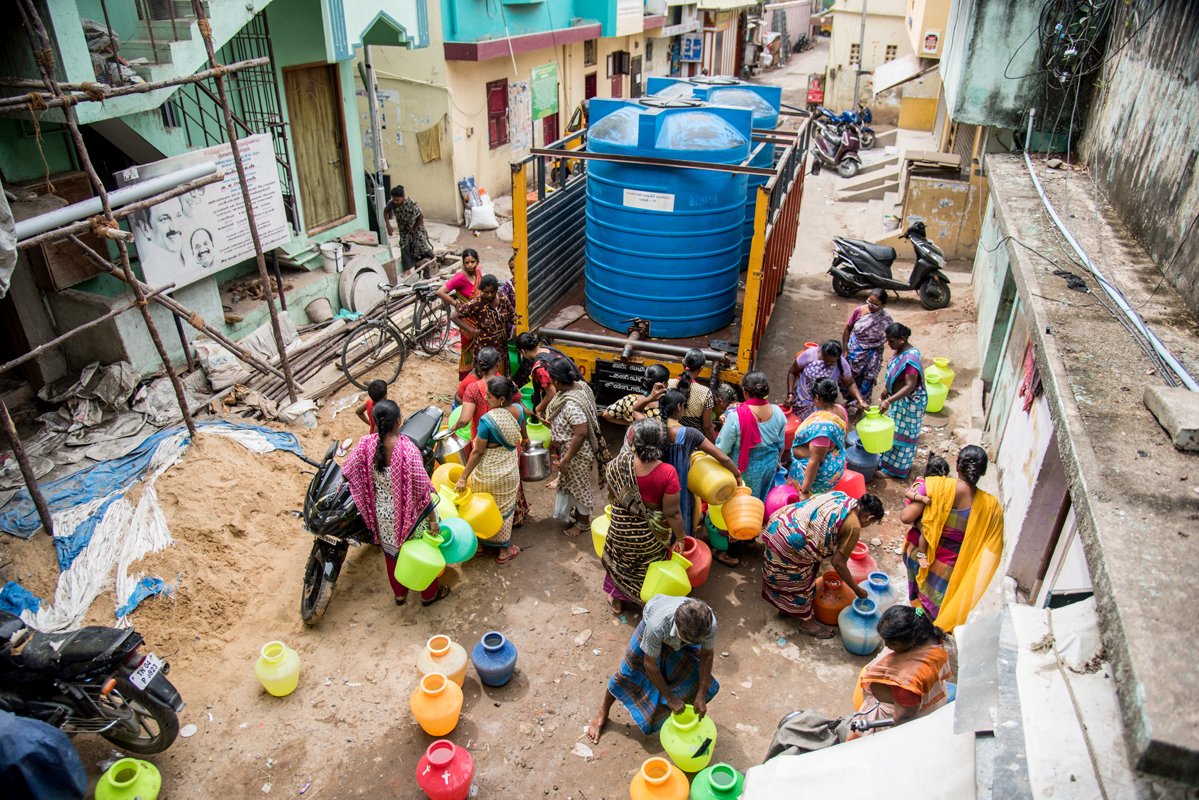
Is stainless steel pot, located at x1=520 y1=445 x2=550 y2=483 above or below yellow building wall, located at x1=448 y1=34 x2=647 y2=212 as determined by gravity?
below

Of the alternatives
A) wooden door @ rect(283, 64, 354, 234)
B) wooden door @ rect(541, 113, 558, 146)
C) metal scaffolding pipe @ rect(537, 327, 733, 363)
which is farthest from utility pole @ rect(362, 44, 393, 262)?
wooden door @ rect(541, 113, 558, 146)

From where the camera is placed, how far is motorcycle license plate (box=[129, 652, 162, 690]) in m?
4.02

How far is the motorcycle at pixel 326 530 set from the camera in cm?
508

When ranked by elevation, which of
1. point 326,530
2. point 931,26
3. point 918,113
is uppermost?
point 931,26

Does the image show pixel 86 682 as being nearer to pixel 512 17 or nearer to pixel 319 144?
pixel 319 144

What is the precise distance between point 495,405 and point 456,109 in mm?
9721

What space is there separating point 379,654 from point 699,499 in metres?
2.39

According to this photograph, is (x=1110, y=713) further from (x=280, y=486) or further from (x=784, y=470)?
(x=280, y=486)

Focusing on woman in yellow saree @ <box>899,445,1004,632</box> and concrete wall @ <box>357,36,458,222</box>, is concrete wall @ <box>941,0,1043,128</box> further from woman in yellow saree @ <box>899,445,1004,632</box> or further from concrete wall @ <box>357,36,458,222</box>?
concrete wall @ <box>357,36,458,222</box>

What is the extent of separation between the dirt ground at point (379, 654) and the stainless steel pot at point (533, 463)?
0.39 meters

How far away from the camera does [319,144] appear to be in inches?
404

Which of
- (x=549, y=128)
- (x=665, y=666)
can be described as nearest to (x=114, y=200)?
(x=665, y=666)

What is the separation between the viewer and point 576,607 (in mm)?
5418

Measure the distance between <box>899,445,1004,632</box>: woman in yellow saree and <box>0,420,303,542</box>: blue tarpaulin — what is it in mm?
5419
